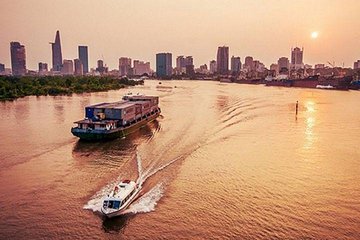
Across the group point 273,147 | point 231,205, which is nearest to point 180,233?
point 231,205

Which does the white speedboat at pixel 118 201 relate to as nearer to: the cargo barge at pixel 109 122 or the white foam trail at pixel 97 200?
the white foam trail at pixel 97 200

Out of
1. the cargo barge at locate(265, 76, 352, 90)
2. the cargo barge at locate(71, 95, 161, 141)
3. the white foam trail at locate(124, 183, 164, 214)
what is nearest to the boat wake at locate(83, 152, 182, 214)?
the white foam trail at locate(124, 183, 164, 214)

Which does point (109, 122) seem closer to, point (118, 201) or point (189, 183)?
point (189, 183)

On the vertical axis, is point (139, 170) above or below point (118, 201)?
below

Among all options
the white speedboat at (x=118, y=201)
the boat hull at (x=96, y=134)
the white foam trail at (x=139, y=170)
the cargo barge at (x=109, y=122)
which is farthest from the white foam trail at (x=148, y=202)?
the cargo barge at (x=109, y=122)

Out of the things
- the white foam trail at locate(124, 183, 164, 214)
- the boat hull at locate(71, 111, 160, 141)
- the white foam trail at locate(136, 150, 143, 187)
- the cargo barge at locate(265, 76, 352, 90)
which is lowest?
the white foam trail at locate(124, 183, 164, 214)

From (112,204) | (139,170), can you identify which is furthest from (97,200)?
(139,170)

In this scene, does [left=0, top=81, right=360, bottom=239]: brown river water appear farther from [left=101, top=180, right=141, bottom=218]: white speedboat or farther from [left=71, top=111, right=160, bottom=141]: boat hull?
[left=71, top=111, right=160, bottom=141]: boat hull

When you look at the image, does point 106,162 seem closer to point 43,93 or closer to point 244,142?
point 244,142
